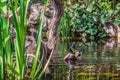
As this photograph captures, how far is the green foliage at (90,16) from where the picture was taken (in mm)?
21516

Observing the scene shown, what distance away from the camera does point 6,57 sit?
445 centimetres

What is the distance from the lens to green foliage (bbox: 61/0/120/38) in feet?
70.6

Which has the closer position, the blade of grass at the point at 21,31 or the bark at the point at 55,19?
the blade of grass at the point at 21,31

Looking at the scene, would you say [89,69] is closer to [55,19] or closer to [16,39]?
[55,19]

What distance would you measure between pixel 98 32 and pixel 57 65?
1186cm

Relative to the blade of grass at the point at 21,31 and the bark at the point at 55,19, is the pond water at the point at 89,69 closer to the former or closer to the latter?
the bark at the point at 55,19

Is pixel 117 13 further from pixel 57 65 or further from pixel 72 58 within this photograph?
pixel 57 65

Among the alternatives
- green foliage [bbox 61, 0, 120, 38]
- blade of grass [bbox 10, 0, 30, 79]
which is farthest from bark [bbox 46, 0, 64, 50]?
green foliage [bbox 61, 0, 120, 38]

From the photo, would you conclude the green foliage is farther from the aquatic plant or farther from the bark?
the aquatic plant

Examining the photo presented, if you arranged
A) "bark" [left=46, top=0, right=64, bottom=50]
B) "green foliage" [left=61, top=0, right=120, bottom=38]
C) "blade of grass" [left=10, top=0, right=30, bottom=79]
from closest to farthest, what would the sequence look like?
1. "blade of grass" [left=10, top=0, right=30, bottom=79]
2. "bark" [left=46, top=0, right=64, bottom=50]
3. "green foliage" [left=61, top=0, right=120, bottom=38]

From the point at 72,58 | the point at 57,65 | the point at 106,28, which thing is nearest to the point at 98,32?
the point at 106,28

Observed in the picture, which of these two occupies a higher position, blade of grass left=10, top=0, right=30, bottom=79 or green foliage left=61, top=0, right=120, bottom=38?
blade of grass left=10, top=0, right=30, bottom=79

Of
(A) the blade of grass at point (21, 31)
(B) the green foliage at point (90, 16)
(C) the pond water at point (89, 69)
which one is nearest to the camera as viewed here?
(A) the blade of grass at point (21, 31)

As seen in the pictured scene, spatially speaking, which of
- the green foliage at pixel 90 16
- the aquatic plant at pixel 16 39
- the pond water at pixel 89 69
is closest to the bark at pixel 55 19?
the pond water at pixel 89 69
